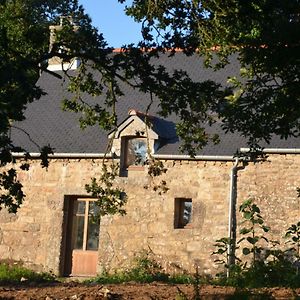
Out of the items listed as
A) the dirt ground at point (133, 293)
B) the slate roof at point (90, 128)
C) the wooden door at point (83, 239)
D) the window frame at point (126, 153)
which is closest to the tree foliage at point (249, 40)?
the dirt ground at point (133, 293)

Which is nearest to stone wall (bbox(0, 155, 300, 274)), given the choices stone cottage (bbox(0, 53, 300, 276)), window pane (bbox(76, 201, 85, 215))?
stone cottage (bbox(0, 53, 300, 276))

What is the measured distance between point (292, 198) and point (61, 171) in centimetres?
722

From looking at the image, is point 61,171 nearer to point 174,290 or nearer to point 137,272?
point 137,272

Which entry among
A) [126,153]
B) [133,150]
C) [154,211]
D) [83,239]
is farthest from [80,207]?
[154,211]

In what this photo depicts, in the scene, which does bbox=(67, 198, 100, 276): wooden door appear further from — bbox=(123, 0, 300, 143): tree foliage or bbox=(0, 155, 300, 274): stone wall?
bbox=(123, 0, 300, 143): tree foliage

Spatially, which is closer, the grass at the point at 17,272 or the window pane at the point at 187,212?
the grass at the point at 17,272

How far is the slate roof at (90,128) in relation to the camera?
2042 cm

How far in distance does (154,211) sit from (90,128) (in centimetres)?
411

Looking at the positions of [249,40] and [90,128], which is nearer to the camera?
[249,40]

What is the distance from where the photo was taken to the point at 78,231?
21922mm

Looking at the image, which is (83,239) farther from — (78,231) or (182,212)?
(182,212)

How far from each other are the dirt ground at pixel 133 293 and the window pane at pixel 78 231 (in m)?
12.1

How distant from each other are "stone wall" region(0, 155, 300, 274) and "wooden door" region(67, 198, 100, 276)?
53 centimetres

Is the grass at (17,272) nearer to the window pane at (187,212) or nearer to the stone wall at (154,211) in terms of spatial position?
the stone wall at (154,211)
